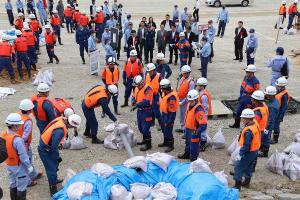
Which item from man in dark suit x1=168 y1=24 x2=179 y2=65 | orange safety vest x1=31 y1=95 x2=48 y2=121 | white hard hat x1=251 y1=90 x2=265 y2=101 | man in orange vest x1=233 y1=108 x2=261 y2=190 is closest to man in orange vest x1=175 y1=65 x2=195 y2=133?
white hard hat x1=251 y1=90 x2=265 y2=101

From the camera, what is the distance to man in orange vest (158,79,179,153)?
30.4 ft

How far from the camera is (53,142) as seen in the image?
7.31 m

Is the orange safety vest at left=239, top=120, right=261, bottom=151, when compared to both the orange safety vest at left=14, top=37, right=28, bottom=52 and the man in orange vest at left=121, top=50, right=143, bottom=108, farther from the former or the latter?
the orange safety vest at left=14, top=37, right=28, bottom=52

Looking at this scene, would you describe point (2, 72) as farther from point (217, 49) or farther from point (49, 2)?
point (49, 2)

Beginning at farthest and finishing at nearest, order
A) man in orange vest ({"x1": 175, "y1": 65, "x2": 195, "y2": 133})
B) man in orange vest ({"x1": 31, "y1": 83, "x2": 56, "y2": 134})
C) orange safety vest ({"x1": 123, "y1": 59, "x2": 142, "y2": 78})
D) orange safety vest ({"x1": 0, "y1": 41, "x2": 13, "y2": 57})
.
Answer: orange safety vest ({"x1": 0, "y1": 41, "x2": 13, "y2": 57}), orange safety vest ({"x1": 123, "y1": 59, "x2": 142, "y2": 78}), man in orange vest ({"x1": 175, "y1": 65, "x2": 195, "y2": 133}), man in orange vest ({"x1": 31, "y1": 83, "x2": 56, "y2": 134})

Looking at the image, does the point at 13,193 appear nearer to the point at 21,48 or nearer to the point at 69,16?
the point at 21,48

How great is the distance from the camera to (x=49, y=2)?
25.2m

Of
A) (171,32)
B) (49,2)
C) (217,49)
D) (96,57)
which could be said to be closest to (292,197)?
(96,57)

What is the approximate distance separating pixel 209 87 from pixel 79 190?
8.62 m

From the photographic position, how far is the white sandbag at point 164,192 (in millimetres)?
6428

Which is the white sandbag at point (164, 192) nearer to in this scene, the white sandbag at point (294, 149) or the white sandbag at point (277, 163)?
the white sandbag at point (277, 163)

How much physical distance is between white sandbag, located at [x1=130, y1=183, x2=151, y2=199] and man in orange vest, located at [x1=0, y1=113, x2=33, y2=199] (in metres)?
1.84

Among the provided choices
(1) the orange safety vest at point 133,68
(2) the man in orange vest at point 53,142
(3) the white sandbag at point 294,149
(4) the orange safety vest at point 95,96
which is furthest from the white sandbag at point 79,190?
(1) the orange safety vest at point 133,68

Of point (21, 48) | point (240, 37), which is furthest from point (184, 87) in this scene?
point (240, 37)
